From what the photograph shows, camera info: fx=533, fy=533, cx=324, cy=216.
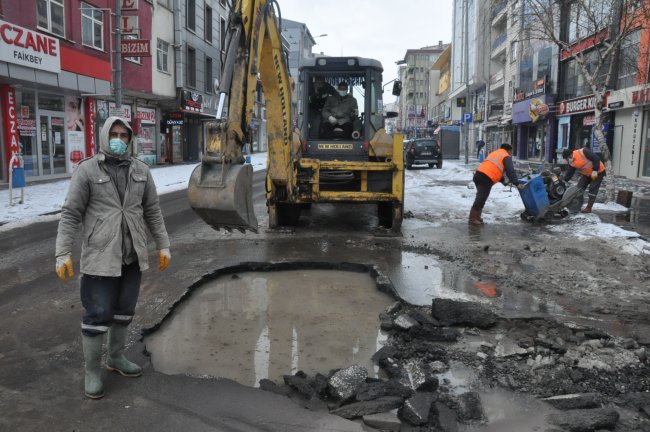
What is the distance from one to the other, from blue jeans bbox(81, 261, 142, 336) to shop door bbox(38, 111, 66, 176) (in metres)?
17.4

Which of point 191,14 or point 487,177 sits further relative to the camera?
point 191,14

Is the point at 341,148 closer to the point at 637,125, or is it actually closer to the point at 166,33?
the point at 637,125

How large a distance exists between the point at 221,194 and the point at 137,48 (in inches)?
627

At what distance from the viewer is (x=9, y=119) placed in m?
16.9

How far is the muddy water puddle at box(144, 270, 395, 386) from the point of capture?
156 inches

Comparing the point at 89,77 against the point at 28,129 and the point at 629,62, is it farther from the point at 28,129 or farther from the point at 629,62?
the point at 629,62

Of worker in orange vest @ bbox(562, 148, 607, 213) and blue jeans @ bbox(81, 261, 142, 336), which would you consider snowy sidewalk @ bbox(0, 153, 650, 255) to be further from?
blue jeans @ bbox(81, 261, 142, 336)

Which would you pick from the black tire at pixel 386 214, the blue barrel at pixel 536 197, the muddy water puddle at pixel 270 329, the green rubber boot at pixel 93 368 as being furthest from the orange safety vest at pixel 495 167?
the green rubber boot at pixel 93 368

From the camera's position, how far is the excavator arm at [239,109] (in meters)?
5.06

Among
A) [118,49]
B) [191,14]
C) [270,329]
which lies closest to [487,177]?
[270,329]

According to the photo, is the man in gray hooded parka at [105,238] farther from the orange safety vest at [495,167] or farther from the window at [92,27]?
the window at [92,27]

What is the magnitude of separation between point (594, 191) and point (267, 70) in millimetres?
8420

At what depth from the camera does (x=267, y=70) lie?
24.6ft

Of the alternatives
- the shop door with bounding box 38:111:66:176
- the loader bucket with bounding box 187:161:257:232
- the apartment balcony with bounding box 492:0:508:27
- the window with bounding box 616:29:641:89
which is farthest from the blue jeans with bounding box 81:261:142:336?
the window with bounding box 616:29:641:89
